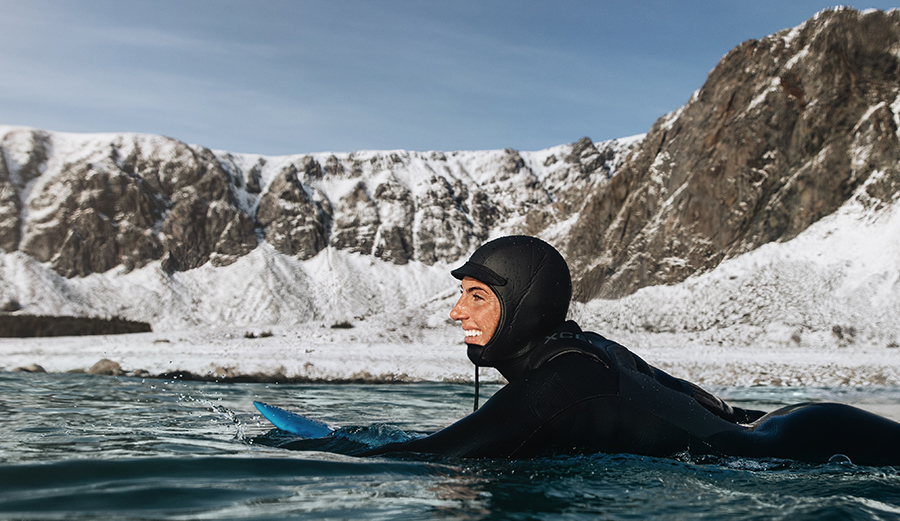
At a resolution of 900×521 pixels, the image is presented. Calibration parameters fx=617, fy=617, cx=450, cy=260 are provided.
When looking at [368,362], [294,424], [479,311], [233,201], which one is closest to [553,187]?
[233,201]

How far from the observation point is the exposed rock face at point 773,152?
36062 millimetres

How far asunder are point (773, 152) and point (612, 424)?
40.6 meters

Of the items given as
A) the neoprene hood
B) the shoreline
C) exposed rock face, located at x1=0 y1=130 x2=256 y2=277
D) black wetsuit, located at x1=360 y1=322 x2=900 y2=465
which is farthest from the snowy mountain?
the neoprene hood

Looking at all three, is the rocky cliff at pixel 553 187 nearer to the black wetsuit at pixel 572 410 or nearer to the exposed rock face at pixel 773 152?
the exposed rock face at pixel 773 152

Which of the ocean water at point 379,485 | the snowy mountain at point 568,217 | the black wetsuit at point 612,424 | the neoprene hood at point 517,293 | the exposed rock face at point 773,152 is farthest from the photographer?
the exposed rock face at point 773,152

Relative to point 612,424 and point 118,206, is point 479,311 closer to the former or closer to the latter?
point 612,424

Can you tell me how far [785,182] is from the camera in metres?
37.7

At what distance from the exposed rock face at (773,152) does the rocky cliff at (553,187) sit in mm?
98

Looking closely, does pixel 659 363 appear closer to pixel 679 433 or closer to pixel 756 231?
pixel 679 433

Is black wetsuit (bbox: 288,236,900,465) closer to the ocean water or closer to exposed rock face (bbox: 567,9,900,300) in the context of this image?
the ocean water

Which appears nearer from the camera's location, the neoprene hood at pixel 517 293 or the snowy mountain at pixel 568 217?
the neoprene hood at pixel 517 293

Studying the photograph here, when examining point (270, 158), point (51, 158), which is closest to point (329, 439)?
point (51, 158)

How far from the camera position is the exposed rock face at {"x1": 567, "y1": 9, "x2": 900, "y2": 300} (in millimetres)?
36062

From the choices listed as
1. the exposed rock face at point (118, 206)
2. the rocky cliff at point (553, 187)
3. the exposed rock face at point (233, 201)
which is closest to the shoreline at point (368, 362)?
the rocky cliff at point (553, 187)
